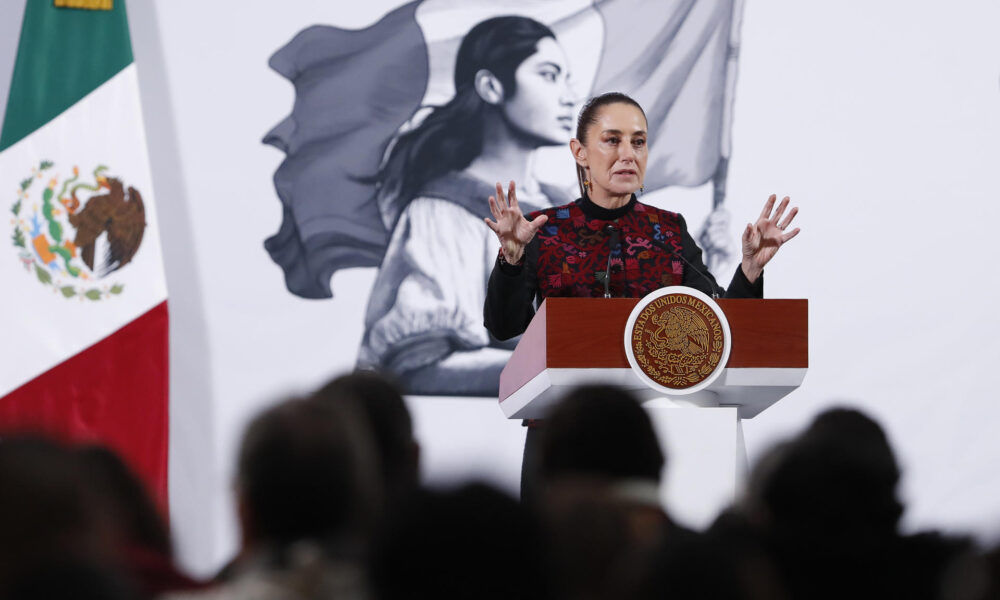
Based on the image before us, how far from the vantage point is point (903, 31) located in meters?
4.70

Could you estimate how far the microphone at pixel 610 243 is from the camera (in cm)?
286

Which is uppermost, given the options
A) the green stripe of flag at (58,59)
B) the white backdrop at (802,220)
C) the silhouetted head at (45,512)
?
the green stripe of flag at (58,59)

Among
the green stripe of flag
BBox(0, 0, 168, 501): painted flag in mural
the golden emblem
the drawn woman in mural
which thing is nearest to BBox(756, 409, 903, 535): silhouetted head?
the golden emblem

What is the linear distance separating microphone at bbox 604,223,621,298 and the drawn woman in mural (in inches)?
58.7

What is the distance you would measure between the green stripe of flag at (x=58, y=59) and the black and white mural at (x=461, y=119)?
62cm

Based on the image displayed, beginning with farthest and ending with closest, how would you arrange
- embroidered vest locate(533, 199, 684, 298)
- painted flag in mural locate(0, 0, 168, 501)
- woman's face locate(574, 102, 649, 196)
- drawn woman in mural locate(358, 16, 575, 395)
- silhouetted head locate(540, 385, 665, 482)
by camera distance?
drawn woman in mural locate(358, 16, 575, 395), painted flag in mural locate(0, 0, 168, 501), woman's face locate(574, 102, 649, 196), embroidered vest locate(533, 199, 684, 298), silhouetted head locate(540, 385, 665, 482)

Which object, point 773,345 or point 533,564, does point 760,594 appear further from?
point 773,345

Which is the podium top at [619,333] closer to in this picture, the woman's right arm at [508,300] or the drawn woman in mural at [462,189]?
the woman's right arm at [508,300]

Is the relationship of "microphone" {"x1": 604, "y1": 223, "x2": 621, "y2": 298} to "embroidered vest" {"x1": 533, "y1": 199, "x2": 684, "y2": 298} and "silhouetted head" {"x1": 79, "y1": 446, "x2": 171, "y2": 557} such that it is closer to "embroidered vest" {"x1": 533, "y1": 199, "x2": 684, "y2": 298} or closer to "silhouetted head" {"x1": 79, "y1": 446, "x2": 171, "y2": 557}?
"embroidered vest" {"x1": 533, "y1": 199, "x2": 684, "y2": 298}

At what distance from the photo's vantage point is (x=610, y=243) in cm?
300

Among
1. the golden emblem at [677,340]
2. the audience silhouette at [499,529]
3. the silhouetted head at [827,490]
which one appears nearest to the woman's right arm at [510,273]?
the golden emblem at [677,340]

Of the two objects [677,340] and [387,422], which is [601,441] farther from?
[677,340]

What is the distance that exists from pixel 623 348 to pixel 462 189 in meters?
2.26

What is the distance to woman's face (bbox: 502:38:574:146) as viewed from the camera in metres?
4.59
